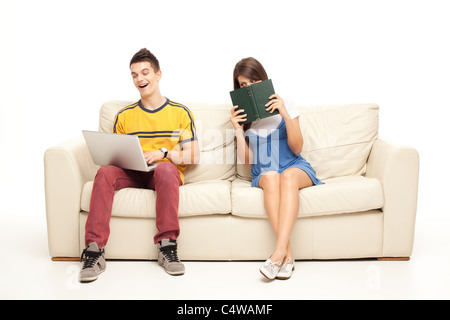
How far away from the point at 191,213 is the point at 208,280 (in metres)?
0.35

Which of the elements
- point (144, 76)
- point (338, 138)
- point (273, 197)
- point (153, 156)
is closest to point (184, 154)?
point (153, 156)

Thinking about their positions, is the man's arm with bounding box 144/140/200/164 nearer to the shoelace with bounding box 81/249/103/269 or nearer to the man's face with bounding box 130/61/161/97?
the man's face with bounding box 130/61/161/97

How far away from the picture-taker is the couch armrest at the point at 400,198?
2535 millimetres

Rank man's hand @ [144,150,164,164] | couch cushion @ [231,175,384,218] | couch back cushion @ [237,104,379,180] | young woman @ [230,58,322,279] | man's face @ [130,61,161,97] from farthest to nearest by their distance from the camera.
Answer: couch back cushion @ [237,104,379,180] < man's face @ [130,61,161,97] < man's hand @ [144,150,164,164] < couch cushion @ [231,175,384,218] < young woman @ [230,58,322,279]

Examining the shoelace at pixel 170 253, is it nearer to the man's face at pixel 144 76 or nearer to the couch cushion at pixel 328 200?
the couch cushion at pixel 328 200

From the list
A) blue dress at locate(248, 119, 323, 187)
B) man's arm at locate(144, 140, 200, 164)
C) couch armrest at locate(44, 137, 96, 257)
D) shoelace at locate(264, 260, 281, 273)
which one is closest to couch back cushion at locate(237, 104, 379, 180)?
blue dress at locate(248, 119, 323, 187)

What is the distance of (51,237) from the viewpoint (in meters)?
2.58

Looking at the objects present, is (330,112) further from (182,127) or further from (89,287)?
(89,287)

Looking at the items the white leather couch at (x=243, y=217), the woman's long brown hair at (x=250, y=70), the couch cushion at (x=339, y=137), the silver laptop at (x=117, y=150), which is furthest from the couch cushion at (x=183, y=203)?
the couch cushion at (x=339, y=137)

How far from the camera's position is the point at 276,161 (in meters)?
2.75

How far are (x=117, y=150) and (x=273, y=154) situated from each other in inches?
32.4

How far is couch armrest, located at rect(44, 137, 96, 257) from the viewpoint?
254 cm

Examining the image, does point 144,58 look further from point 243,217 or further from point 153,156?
point 243,217

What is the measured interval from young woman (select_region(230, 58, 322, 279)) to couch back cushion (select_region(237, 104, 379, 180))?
0.26 m
